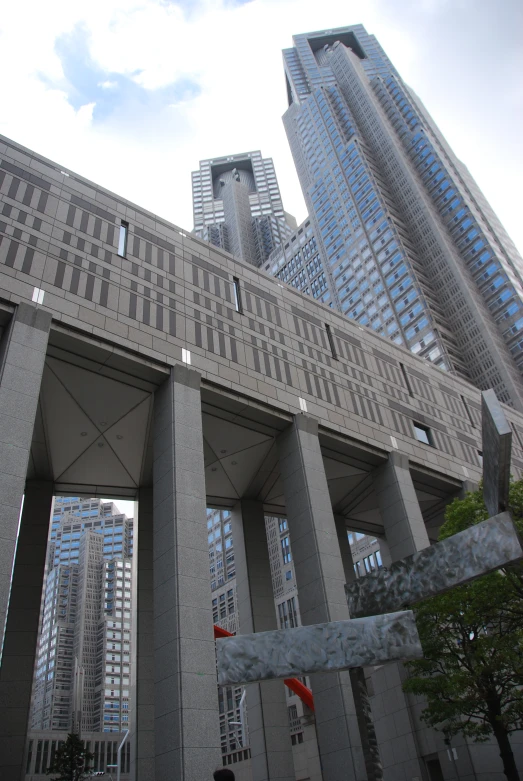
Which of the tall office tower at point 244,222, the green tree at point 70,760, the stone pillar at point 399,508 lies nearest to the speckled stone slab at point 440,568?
the stone pillar at point 399,508

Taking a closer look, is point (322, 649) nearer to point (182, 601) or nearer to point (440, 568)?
point (440, 568)

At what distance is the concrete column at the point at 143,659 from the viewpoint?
1019 inches

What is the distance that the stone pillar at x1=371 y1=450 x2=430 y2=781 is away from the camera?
3169 centimetres

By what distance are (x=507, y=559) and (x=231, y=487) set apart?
85.6ft

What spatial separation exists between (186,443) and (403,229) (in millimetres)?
102746

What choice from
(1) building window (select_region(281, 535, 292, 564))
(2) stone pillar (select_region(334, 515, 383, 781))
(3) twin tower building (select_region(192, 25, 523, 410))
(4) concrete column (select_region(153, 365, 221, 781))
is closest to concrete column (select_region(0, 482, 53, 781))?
(4) concrete column (select_region(153, 365, 221, 781))

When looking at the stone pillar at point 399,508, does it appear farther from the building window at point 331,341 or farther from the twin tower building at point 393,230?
the twin tower building at point 393,230

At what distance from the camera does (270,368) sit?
3172 cm

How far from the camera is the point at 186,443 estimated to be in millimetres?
25047

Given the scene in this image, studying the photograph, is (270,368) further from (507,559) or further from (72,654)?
(72,654)

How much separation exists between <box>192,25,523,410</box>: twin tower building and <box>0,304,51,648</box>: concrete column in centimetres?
7972

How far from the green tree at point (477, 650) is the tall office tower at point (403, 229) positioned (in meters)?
71.2

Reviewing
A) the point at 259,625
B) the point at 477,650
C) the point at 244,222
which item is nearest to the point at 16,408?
the point at 259,625

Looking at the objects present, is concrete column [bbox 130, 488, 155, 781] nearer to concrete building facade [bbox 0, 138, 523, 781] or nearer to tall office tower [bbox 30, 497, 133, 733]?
concrete building facade [bbox 0, 138, 523, 781]
